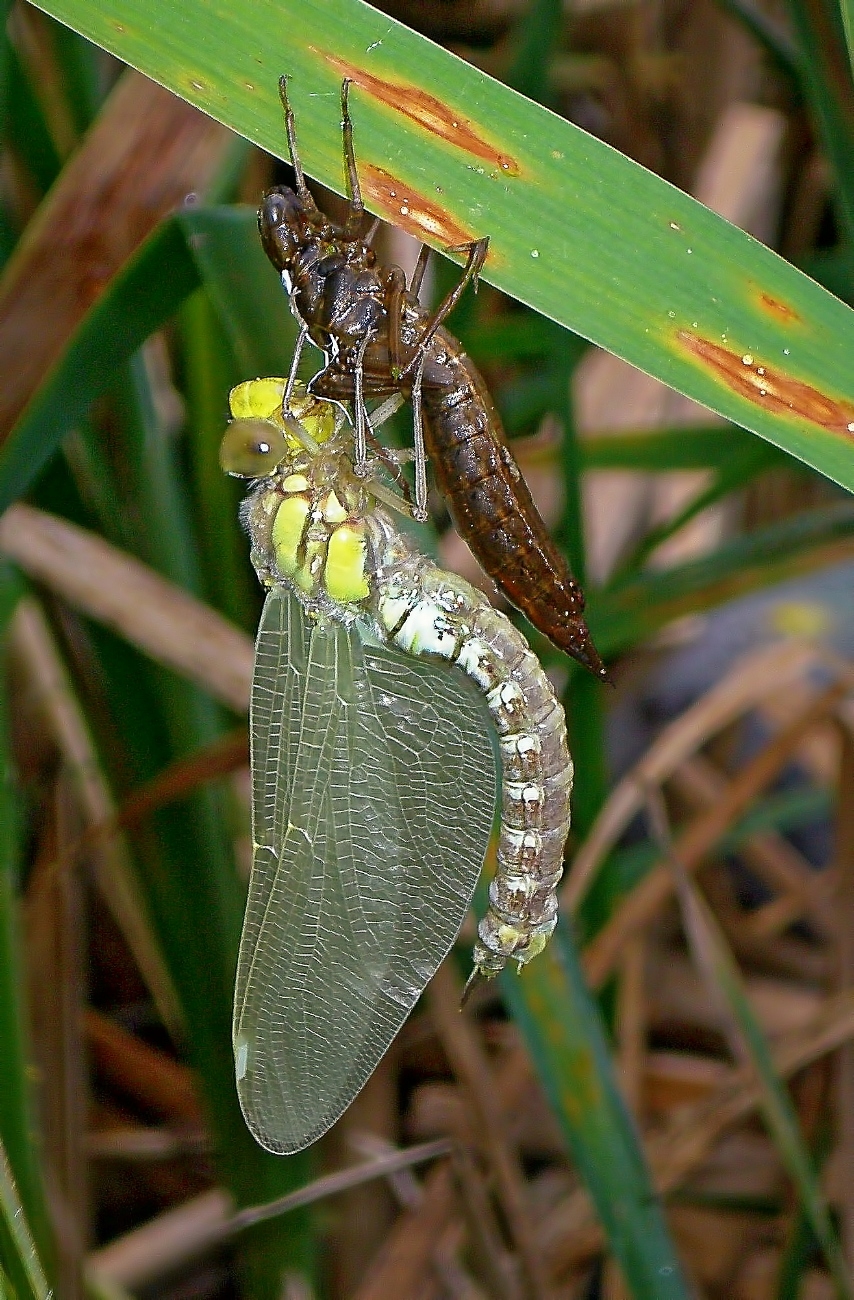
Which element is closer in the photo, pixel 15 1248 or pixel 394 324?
pixel 15 1248

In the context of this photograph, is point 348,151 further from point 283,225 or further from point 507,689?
point 507,689

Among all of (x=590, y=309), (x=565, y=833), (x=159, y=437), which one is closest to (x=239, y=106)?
(x=590, y=309)

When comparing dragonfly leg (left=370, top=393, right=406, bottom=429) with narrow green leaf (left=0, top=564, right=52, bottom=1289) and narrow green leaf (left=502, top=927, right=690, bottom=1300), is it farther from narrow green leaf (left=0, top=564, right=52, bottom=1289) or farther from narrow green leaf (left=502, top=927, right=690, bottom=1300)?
narrow green leaf (left=502, top=927, right=690, bottom=1300)

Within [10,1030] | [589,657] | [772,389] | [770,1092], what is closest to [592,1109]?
[770,1092]

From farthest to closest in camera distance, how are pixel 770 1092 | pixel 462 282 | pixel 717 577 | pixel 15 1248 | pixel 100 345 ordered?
1. pixel 717 577
2. pixel 770 1092
3. pixel 100 345
4. pixel 462 282
5. pixel 15 1248

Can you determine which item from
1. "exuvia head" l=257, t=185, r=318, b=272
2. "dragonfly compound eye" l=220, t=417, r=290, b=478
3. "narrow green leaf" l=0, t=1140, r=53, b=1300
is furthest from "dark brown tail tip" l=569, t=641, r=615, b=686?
"narrow green leaf" l=0, t=1140, r=53, b=1300

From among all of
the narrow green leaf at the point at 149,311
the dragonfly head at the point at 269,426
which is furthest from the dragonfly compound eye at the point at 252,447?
the narrow green leaf at the point at 149,311
